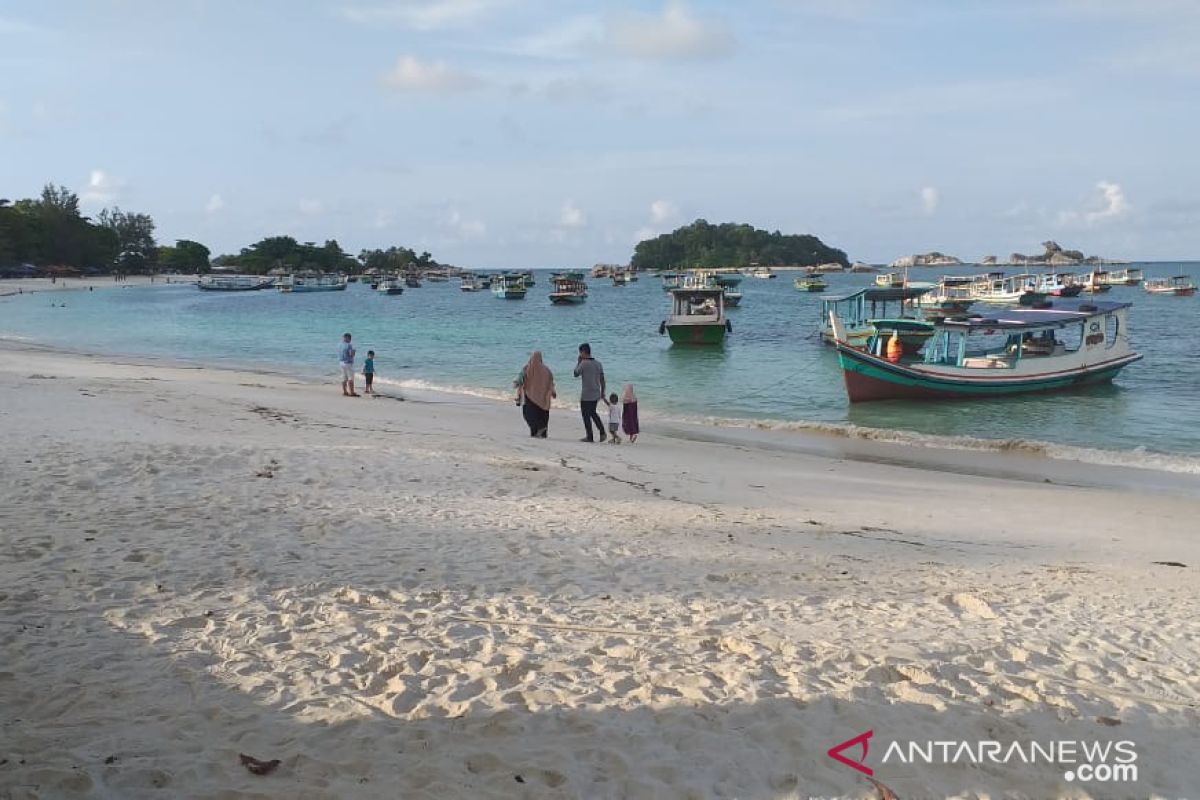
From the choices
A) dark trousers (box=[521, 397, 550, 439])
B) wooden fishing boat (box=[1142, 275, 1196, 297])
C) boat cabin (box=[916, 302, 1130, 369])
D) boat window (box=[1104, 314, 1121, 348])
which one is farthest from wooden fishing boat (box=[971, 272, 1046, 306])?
dark trousers (box=[521, 397, 550, 439])

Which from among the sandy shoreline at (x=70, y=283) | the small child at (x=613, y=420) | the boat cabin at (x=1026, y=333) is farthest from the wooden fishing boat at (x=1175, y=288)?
the sandy shoreline at (x=70, y=283)

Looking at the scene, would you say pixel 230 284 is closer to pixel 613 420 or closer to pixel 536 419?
pixel 536 419

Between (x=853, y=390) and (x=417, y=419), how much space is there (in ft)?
40.4

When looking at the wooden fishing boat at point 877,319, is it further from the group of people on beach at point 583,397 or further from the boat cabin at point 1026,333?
the group of people on beach at point 583,397

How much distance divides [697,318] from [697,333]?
72 centimetres

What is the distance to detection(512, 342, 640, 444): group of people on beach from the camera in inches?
534

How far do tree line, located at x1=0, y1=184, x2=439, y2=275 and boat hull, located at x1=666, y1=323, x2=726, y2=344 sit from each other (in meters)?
95.6

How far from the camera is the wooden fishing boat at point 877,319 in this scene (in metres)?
28.5

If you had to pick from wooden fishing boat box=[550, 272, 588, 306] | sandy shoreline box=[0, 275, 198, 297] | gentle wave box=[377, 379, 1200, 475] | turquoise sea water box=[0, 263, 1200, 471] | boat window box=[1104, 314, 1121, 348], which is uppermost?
sandy shoreline box=[0, 275, 198, 297]

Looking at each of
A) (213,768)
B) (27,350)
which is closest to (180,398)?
(213,768)

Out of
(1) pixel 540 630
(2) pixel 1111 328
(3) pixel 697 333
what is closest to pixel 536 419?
(1) pixel 540 630

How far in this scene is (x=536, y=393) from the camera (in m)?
14.1

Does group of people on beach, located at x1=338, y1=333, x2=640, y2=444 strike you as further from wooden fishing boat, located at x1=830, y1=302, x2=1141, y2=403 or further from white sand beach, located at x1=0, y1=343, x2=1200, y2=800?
wooden fishing boat, located at x1=830, y1=302, x2=1141, y2=403

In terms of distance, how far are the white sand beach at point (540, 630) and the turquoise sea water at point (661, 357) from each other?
30.8ft
